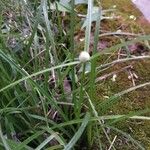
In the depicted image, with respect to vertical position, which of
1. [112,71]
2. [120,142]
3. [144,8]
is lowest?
[120,142]

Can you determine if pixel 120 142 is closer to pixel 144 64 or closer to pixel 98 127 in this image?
pixel 98 127

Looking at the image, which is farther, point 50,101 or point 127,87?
point 127,87

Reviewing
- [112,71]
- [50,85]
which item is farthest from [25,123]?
[112,71]

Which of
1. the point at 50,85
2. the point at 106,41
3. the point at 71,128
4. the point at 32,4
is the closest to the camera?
the point at 71,128

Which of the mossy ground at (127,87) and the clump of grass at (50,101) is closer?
the clump of grass at (50,101)

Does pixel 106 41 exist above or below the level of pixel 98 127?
above

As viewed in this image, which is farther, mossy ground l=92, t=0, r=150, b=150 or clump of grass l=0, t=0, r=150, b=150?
mossy ground l=92, t=0, r=150, b=150

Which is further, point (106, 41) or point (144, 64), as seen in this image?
point (106, 41)

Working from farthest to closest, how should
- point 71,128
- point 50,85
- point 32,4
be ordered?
point 32,4, point 50,85, point 71,128
